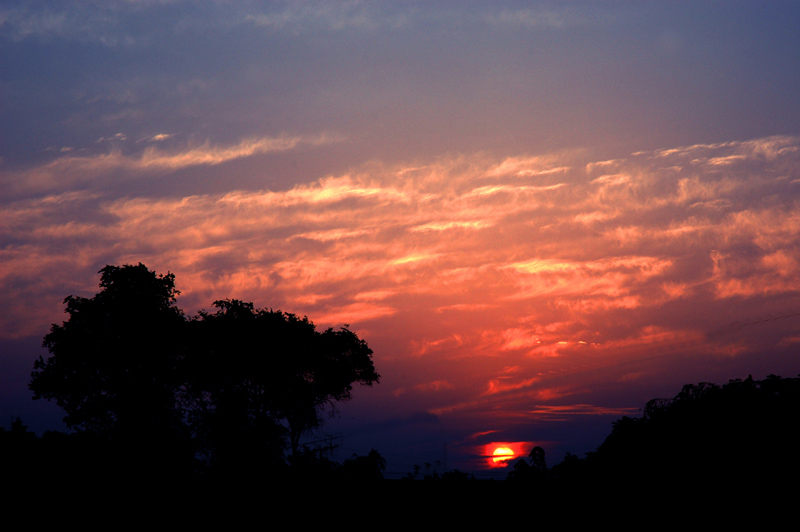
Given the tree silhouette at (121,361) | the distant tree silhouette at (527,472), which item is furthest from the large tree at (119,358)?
the distant tree silhouette at (527,472)

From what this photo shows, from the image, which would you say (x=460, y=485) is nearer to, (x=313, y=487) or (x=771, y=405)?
(x=313, y=487)

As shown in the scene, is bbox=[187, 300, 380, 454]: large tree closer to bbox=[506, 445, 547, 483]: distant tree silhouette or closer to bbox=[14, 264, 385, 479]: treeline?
bbox=[14, 264, 385, 479]: treeline

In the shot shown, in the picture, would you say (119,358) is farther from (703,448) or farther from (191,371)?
(703,448)

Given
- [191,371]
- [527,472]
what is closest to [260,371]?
[191,371]

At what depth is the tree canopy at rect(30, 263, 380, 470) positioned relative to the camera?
1750 inches

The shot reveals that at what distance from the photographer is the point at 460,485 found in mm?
24250

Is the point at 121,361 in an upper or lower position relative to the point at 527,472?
upper

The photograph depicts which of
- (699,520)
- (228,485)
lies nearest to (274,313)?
(228,485)

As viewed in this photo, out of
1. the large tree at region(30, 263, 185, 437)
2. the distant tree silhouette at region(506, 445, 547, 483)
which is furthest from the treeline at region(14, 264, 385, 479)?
the distant tree silhouette at region(506, 445, 547, 483)

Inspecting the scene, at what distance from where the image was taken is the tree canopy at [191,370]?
4444cm

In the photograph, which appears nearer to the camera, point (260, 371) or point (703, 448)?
point (703, 448)

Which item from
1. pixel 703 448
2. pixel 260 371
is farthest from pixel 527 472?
pixel 260 371

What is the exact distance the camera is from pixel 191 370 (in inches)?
1941

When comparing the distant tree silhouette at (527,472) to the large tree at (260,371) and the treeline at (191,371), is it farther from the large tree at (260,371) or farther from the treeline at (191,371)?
the large tree at (260,371)
